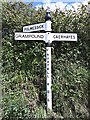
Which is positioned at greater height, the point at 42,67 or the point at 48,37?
the point at 48,37

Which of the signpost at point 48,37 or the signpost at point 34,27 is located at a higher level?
the signpost at point 34,27

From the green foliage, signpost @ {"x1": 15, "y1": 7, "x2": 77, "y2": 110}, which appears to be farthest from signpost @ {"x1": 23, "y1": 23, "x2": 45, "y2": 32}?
the green foliage

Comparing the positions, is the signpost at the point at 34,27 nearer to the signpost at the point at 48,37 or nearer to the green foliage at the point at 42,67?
the signpost at the point at 48,37

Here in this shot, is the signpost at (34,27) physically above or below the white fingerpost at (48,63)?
above

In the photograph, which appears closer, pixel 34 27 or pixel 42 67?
pixel 34 27

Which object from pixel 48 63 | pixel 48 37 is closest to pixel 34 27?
pixel 48 37

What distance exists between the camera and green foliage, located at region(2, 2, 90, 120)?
5062 mm

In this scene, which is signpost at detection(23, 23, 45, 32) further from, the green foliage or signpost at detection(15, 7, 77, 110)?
the green foliage

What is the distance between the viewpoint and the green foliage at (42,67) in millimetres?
5062

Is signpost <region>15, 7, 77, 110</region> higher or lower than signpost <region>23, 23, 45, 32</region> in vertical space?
lower

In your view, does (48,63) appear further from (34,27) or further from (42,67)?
(34,27)

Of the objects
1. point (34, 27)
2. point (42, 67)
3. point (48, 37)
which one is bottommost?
point (42, 67)

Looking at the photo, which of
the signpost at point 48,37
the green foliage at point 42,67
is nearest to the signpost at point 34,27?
the signpost at point 48,37

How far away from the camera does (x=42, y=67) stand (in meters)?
5.27
